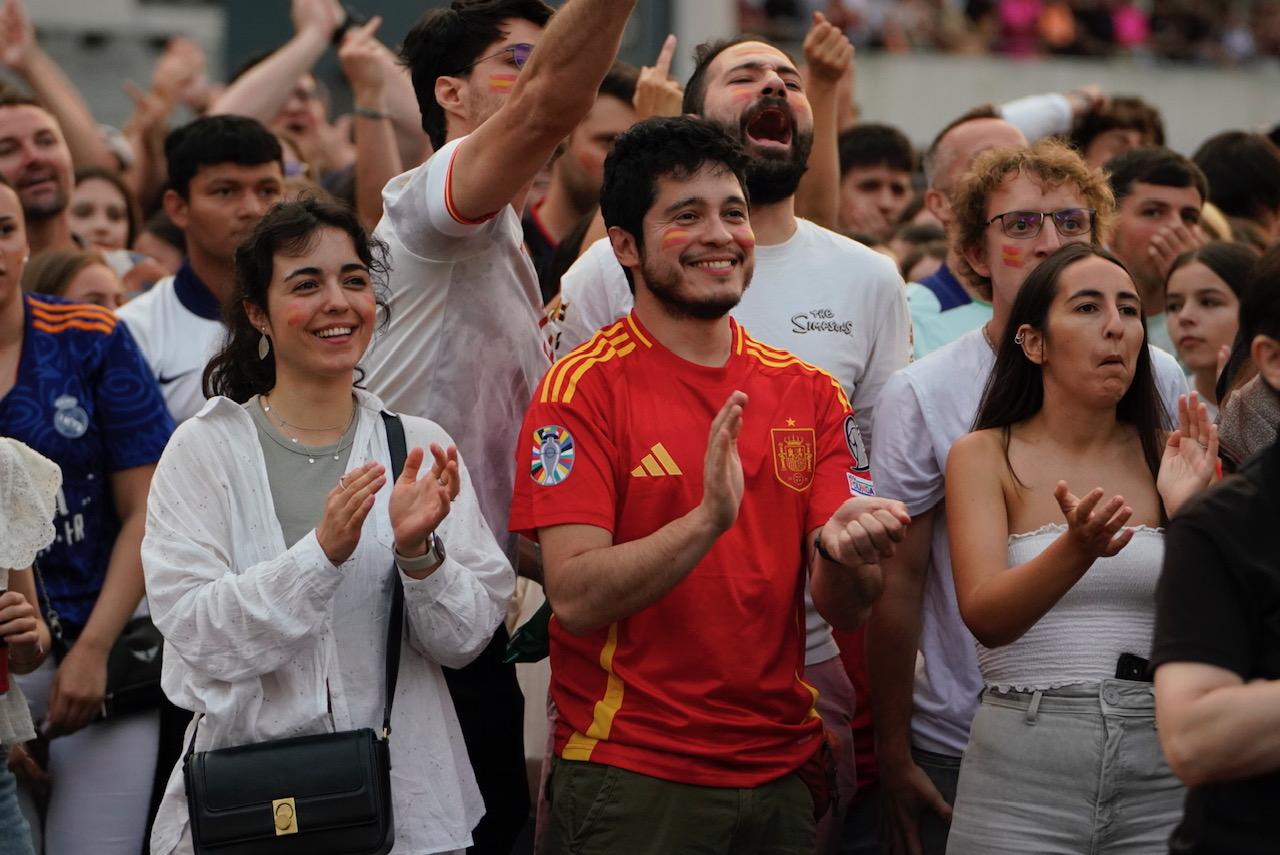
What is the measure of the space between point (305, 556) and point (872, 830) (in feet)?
6.42

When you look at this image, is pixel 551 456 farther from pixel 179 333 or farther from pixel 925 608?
pixel 179 333

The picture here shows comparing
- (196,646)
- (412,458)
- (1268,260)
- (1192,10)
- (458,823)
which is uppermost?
(1192,10)

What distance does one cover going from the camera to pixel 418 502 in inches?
155

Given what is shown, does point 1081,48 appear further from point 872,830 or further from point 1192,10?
point 872,830

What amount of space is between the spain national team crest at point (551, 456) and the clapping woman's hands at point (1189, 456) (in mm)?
1326

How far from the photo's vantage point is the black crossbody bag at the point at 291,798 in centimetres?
389

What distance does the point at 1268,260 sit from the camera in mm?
3637

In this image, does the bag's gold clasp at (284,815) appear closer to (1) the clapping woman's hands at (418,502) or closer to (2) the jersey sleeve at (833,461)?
(1) the clapping woman's hands at (418,502)

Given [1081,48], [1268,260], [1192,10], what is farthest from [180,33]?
[1268,260]

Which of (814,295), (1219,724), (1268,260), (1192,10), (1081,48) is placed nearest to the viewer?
(1219,724)

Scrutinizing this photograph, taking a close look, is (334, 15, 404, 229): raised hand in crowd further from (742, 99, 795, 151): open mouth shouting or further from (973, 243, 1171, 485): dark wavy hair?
(973, 243, 1171, 485): dark wavy hair

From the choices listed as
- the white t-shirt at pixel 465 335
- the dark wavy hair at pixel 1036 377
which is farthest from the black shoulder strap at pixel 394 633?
the dark wavy hair at pixel 1036 377

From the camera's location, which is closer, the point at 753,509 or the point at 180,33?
the point at 753,509

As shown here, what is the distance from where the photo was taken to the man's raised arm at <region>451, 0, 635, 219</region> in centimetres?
410
